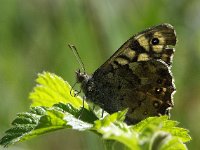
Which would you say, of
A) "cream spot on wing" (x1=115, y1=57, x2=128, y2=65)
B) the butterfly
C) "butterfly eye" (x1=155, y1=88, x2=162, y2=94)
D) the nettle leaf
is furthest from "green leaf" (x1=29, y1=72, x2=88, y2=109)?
"butterfly eye" (x1=155, y1=88, x2=162, y2=94)

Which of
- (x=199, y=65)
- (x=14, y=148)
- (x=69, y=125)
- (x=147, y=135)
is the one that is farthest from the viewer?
(x=199, y=65)

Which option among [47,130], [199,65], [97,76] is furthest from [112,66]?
[199,65]

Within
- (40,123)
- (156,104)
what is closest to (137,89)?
(156,104)

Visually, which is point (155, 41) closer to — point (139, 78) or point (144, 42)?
point (144, 42)

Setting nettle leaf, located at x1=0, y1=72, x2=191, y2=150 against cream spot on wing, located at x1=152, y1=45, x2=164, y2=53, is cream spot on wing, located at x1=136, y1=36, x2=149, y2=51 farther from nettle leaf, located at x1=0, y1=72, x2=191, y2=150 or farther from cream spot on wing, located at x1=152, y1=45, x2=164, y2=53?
nettle leaf, located at x1=0, y1=72, x2=191, y2=150

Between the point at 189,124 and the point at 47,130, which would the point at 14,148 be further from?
the point at 47,130

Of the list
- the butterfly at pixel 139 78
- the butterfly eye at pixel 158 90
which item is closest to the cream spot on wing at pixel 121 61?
the butterfly at pixel 139 78
